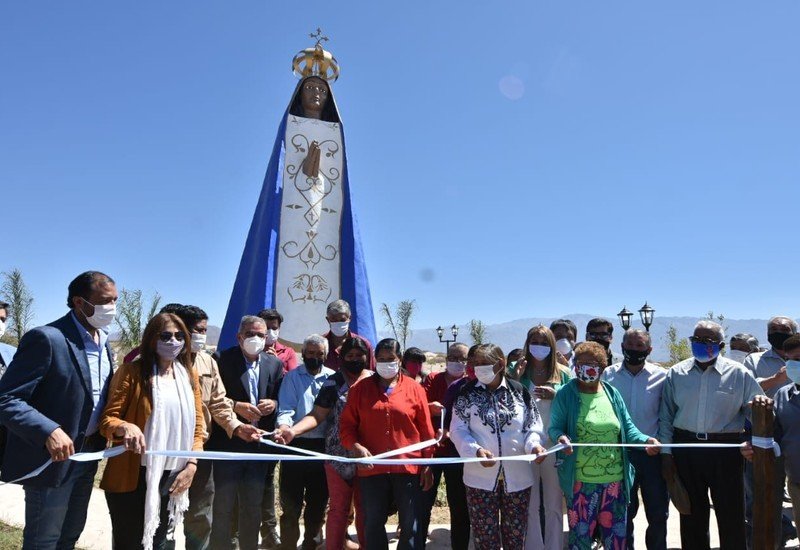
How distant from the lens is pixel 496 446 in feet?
13.6

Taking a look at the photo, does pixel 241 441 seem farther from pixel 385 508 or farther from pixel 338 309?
pixel 338 309

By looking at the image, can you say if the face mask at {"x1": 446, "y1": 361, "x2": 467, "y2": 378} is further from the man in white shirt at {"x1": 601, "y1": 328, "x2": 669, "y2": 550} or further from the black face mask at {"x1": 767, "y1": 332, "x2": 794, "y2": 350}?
the black face mask at {"x1": 767, "y1": 332, "x2": 794, "y2": 350}

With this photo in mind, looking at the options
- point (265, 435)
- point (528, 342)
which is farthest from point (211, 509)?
point (528, 342)

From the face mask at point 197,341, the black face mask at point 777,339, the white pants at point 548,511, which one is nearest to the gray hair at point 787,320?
the black face mask at point 777,339

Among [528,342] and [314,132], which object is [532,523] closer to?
[528,342]

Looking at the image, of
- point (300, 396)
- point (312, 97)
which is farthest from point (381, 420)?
point (312, 97)

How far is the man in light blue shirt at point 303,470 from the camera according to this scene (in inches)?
185

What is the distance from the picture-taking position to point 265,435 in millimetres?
4594

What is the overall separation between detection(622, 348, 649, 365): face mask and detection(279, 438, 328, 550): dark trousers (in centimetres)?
255

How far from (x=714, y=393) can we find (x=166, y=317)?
12.9ft

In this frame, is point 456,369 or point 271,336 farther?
point 271,336

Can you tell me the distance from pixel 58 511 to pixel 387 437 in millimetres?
2000

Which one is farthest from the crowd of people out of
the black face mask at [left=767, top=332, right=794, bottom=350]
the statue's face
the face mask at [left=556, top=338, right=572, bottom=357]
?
the statue's face

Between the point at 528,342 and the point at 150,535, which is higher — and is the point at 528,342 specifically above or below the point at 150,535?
above
